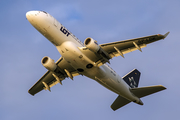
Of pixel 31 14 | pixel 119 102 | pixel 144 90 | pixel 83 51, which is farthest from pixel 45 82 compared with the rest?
pixel 144 90

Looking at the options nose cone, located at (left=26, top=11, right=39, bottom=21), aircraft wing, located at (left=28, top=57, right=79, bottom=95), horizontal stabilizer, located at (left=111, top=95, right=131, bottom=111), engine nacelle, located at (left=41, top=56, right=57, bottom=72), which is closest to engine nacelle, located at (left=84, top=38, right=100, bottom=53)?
engine nacelle, located at (left=41, top=56, right=57, bottom=72)

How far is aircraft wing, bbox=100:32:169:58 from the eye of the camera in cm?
3159

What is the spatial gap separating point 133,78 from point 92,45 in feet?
54.4

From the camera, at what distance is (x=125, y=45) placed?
107 ft

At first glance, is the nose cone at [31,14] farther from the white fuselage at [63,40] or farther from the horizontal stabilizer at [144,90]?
the horizontal stabilizer at [144,90]

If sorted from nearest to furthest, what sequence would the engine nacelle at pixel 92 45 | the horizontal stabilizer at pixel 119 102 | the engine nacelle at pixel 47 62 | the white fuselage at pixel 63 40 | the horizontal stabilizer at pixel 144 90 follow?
1. the engine nacelle at pixel 92 45
2. the white fuselage at pixel 63 40
3. the engine nacelle at pixel 47 62
4. the horizontal stabilizer at pixel 144 90
5. the horizontal stabilizer at pixel 119 102

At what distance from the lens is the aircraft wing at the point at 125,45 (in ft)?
104

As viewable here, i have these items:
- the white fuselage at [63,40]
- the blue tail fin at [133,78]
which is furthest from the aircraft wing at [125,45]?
the blue tail fin at [133,78]

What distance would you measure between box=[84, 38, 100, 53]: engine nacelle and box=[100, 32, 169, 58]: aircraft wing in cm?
141

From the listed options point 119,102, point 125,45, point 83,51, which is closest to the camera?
point 125,45

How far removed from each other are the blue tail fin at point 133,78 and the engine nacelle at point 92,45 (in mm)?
13470

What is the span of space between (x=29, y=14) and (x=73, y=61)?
26.3 feet

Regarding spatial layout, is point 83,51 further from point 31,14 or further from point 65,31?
point 31,14

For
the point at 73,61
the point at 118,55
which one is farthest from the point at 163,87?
the point at 73,61
